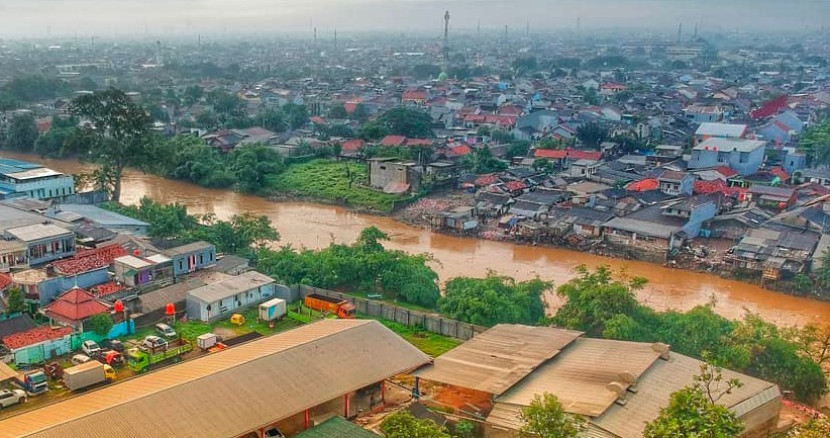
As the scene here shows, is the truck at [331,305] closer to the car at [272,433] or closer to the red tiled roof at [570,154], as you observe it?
the car at [272,433]

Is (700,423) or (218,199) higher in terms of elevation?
(700,423)

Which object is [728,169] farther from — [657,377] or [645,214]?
[657,377]

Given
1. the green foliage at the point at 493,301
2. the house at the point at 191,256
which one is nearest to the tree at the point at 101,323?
the house at the point at 191,256

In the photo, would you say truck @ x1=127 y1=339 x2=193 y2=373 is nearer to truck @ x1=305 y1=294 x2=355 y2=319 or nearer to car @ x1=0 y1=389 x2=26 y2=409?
car @ x1=0 y1=389 x2=26 y2=409

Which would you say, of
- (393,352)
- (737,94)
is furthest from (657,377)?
(737,94)

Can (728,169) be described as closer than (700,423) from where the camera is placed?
No
